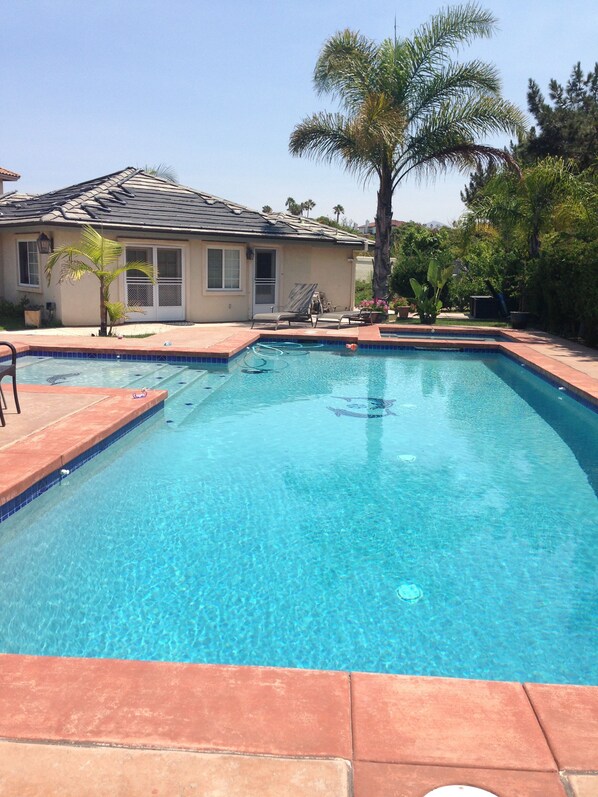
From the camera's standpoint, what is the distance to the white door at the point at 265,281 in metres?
20.9

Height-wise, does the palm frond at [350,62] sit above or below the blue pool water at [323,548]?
above

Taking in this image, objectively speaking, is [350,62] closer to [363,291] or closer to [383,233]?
[383,233]

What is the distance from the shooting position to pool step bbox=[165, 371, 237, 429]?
9359 mm

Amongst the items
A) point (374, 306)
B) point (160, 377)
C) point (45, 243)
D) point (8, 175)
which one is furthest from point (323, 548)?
point (8, 175)

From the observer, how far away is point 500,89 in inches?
774

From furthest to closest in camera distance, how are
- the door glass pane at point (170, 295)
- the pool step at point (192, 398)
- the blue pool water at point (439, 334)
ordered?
the door glass pane at point (170, 295), the blue pool water at point (439, 334), the pool step at point (192, 398)

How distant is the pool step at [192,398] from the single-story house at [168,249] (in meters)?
6.81

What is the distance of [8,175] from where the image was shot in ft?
92.3

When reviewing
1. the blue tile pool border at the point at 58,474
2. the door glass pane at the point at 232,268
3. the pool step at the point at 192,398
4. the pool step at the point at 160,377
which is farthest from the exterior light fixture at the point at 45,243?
the blue tile pool border at the point at 58,474

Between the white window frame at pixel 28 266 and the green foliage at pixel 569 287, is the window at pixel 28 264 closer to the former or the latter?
the white window frame at pixel 28 266

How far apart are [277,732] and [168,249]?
58.0 ft

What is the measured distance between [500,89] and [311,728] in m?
21.1

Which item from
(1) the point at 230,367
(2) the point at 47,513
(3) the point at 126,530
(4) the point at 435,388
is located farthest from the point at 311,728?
(1) the point at 230,367

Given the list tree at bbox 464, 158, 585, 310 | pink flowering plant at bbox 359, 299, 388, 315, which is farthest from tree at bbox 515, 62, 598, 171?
pink flowering plant at bbox 359, 299, 388, 315
